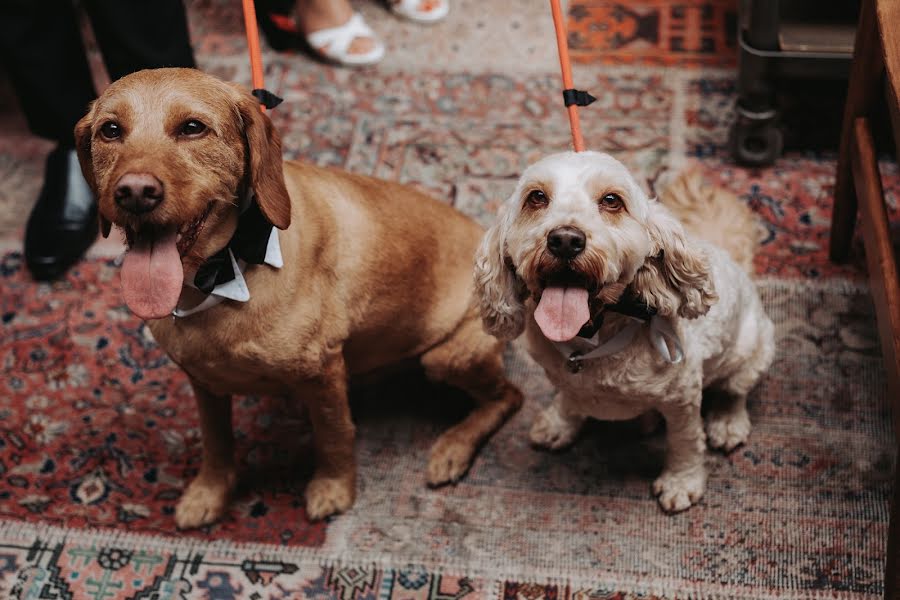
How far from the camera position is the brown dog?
5.98 feet

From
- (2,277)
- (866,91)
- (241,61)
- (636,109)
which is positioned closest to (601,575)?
(866,91)

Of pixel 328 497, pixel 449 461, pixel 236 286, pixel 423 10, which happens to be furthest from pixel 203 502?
pixel 423 10

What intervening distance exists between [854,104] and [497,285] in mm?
1138

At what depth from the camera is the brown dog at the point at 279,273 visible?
5.98 feet

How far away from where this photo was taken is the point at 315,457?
8.82ft

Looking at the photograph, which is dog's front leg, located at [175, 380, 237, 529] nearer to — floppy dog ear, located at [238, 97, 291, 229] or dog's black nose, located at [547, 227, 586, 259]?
floppy dog ear, located at [238, 97, 291, 229]

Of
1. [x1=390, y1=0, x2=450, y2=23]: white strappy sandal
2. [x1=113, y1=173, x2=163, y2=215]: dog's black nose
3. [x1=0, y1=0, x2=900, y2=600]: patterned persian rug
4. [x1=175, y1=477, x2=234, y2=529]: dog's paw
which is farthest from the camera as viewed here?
[x1=390, y1=0, x2=450, y2=23]: white strappy sandal

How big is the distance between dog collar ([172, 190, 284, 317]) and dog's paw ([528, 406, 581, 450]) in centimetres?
91

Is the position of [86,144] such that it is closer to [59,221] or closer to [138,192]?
[138,192]

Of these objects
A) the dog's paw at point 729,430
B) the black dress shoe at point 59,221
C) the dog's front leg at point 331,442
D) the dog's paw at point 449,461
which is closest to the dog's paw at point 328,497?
the dog's front leg at point 331,442

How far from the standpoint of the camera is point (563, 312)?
6.27 ft

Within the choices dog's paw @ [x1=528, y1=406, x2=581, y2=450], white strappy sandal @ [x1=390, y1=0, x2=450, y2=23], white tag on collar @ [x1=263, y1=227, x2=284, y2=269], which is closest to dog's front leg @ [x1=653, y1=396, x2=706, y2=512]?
dog's paw @ [x1=528, y1=406, x2=581, y2=450]

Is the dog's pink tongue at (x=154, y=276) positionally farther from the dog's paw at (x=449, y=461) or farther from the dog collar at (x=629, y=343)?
the dog's paw at (x=449, y=461)

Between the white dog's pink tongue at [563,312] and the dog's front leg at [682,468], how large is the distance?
53 centimetres
